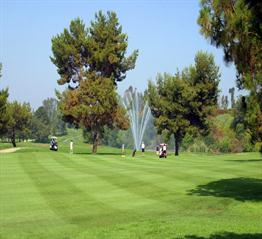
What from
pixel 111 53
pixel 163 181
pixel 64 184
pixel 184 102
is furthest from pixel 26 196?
pixel 184 102

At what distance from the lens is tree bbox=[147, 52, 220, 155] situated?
210ft

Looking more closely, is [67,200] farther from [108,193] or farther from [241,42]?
[241,42]

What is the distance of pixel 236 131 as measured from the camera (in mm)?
94688

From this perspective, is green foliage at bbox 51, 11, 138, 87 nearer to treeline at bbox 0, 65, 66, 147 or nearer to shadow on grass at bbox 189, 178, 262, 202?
treeline at bbox 0, 65, 66, 147

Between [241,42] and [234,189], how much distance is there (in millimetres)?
7388

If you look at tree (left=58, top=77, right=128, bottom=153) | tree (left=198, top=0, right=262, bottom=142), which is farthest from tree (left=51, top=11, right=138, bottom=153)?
tree (left=198, top=0, right=262, bottom=142)

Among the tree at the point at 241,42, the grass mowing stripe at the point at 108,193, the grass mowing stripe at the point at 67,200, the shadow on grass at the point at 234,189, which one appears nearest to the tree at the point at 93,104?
the grass mowing stripe at the point at 108,193

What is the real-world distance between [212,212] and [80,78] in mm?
47541

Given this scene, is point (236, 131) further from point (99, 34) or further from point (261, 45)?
point (261, 45)

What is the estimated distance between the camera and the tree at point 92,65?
58875 mm

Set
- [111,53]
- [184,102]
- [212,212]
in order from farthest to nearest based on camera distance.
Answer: [184,102] → [111,53] → [212,212]

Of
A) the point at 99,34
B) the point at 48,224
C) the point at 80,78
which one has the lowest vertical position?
the point at 48,224

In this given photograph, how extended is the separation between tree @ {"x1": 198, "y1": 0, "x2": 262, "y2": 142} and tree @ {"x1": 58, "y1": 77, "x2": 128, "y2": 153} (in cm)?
4156

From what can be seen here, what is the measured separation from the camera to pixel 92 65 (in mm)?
61375
